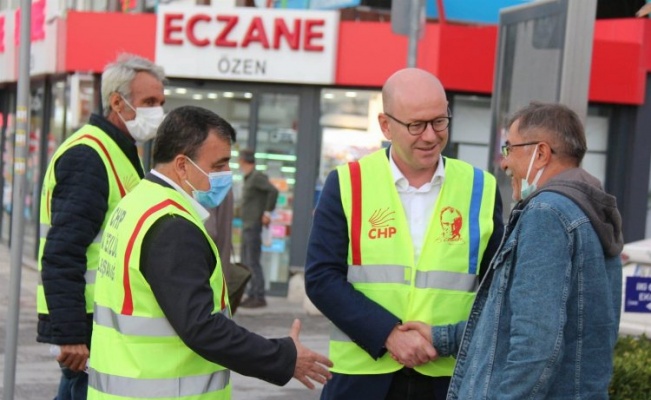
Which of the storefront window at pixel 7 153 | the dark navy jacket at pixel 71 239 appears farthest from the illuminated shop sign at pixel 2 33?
the dark navy jacket at pixel 71 239

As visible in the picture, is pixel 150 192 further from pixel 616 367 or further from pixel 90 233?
pixel 616 367

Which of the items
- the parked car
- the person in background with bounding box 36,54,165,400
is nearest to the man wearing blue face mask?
the person in background with bounding box 36,54,165,400

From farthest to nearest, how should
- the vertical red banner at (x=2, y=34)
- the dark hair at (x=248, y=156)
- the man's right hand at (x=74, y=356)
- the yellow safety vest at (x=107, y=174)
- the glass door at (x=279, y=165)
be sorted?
1. the vertical red banner at (x=2, y=34)
2. the glass door at (x=279, y=165)
3. the dark hair at (x=248, y=156)
4. the yellow safety vest at (x=107, y=174)
5. the man's right hand at (x=74, y=356)

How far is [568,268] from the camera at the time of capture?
349 centimetres

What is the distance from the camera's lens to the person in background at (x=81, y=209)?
495 cm

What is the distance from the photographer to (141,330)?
3.73 m

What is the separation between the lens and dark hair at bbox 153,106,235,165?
13.0 feet

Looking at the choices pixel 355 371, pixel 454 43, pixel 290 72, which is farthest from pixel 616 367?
pixel 290 72

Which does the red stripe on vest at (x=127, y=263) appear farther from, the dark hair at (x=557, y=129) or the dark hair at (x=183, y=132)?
the dark hair at (x=557, y=129)

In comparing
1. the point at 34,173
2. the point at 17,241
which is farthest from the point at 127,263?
the point at 34,173

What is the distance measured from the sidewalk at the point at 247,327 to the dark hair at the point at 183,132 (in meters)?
5.53

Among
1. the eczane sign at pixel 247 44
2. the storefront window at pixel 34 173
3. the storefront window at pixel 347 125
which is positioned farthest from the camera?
the storefront window at pixel 34 173

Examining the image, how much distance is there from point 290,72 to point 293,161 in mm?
1241

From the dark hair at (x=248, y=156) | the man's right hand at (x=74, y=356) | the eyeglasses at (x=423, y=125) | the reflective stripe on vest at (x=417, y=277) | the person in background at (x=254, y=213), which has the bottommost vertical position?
the person in background at (x=254, y=213)
